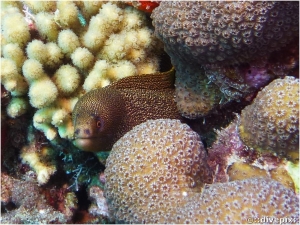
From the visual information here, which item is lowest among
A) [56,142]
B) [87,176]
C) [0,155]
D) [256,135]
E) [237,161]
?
[87,176]

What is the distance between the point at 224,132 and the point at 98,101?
107cm

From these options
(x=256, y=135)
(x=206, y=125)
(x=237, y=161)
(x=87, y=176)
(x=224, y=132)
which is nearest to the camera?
(x=256, y=135)

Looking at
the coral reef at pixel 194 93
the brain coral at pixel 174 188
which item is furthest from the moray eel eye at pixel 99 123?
the coral reef at pixel 194 93

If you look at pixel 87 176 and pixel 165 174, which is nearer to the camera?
pixel 165 174

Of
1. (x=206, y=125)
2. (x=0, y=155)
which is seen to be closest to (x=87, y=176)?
(x=0, y=155)

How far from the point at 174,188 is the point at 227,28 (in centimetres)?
113

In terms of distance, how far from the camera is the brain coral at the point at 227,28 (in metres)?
2.06

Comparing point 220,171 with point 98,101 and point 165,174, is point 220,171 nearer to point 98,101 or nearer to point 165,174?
point 165,174

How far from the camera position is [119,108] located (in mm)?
2795

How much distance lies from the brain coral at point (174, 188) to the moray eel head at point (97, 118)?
1.08 feet

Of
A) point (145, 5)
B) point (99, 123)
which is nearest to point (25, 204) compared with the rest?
point (99, 123)

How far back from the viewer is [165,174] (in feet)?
7.03

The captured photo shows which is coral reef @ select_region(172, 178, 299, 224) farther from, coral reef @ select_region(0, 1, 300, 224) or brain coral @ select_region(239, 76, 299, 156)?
brain coral @ select_region(239, 76, 299, 156)

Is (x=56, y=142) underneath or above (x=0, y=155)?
above
